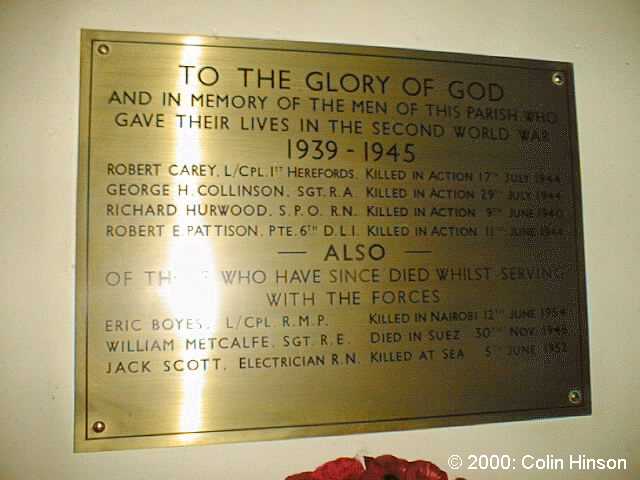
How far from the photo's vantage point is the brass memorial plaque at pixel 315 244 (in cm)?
75

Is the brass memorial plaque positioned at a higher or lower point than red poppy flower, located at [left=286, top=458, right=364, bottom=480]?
higher

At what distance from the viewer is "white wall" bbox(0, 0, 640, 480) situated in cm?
73

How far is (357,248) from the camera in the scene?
2.63ft

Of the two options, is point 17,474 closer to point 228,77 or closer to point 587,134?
point 228,77

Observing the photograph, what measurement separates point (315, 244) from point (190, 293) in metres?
0.23

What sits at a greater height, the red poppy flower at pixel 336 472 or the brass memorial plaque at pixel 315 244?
the brass memorial plaque at pixel 315 244

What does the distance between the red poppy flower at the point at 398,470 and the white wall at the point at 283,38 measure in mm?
17

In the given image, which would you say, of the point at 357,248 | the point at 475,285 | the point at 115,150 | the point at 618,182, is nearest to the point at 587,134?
the point at 618,182

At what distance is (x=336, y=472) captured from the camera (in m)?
0.76

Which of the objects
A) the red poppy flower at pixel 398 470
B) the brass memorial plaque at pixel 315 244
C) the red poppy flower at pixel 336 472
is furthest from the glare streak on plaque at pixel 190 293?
the red poppy flower at pixel 398 470

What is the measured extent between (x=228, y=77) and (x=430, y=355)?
62 cm

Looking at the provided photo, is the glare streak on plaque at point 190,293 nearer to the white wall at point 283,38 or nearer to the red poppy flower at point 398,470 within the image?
the white wall at point 283,38

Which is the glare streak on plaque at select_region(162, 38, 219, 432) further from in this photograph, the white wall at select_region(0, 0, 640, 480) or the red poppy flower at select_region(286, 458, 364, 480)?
the red poppy flower at select_region(286, 458, 364, 480)

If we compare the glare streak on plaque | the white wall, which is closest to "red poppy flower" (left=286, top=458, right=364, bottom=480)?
the white wall
